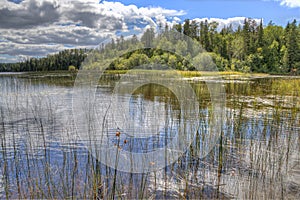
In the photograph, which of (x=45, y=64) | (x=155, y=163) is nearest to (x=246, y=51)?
(x=45, y=64)

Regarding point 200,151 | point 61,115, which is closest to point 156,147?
point 200,151

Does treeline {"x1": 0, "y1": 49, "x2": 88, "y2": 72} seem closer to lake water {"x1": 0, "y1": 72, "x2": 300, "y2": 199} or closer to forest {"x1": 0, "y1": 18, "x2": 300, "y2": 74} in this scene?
forest {"x1": 0, "y1": 18, "x2": 300, "y2": 74}

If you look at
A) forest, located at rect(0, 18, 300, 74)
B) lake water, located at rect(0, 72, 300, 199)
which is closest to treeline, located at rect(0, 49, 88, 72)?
forest, located at rect(0, 18, 300, 74)

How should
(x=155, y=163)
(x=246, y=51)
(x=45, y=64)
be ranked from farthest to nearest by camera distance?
1. (x=246, y=51)
2. (x=45, y=64)
3. (x=155, y=163)

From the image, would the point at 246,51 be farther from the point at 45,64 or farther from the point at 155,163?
the point at 155,163

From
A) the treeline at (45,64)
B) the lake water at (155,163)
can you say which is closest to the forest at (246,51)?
the treeline at (45,64)

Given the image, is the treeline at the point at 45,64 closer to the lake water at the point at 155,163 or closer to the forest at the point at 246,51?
the forest at the point at 246,51

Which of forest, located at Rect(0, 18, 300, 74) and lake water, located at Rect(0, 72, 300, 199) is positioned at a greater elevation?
forest, located at Rect(0, 18, 300, 74)

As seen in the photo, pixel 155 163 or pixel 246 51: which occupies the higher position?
pixel 246 51

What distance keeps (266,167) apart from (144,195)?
1.94 m

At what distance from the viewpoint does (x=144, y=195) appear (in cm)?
336

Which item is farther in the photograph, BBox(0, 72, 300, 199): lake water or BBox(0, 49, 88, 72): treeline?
BBox(0, 49, 88, 72): treeline

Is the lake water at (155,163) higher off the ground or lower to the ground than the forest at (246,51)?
lower

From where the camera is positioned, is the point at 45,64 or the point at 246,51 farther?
the point at 246,51
